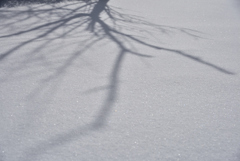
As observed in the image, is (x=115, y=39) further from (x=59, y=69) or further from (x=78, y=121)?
(x=78, y=121)

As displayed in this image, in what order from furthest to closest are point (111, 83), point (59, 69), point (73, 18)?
point (73, 18) < point (59, 69) < point (111, 83)

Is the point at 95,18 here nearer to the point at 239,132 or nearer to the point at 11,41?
the point at 11,41

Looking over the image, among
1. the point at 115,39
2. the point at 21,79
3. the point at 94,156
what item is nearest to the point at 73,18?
the point at 115,39

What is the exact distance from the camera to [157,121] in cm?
357

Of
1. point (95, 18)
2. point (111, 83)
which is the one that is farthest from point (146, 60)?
point (95, 18)

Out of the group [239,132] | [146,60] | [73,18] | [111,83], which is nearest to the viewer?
[239,132]

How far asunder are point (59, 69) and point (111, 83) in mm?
1020

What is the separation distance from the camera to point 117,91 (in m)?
4.21

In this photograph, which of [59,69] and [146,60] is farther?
[146,60]

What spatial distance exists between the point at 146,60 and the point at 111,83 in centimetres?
118

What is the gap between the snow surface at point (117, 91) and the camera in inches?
123

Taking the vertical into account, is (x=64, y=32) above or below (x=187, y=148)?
above

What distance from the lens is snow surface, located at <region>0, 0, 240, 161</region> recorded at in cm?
312

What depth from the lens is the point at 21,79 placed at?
14.6 ft
